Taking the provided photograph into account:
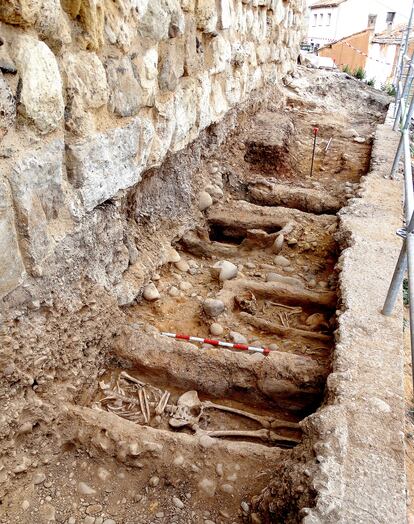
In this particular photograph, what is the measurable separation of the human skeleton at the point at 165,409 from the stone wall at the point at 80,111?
0.51m

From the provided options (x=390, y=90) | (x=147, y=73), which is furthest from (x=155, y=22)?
(x=390, y=90)

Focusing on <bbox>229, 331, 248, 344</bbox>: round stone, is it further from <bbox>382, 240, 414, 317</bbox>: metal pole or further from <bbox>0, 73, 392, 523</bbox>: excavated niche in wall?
<bbox>382, 240, 414, 317</bbox>: metal pole

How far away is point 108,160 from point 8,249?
0.71 meters

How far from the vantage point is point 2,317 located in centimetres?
Answer: 172

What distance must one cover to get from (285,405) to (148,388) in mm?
697

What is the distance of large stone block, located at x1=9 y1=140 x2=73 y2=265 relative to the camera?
5.44ft

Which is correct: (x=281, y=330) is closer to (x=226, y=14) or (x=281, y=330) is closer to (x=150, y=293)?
(x=150, y=293)

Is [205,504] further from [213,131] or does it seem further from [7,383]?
[213,131]

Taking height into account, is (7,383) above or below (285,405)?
above

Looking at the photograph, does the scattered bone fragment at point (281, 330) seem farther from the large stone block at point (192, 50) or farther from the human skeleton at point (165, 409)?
the large stone block at point (192, 50)

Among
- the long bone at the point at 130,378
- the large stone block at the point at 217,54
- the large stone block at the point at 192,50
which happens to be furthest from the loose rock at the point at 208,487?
the large stone block at the point at 217,54

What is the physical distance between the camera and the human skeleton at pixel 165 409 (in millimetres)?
2117

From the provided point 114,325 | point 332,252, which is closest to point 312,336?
point 332,252

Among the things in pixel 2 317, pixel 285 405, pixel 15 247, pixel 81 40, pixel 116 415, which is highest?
pixel 81 40
